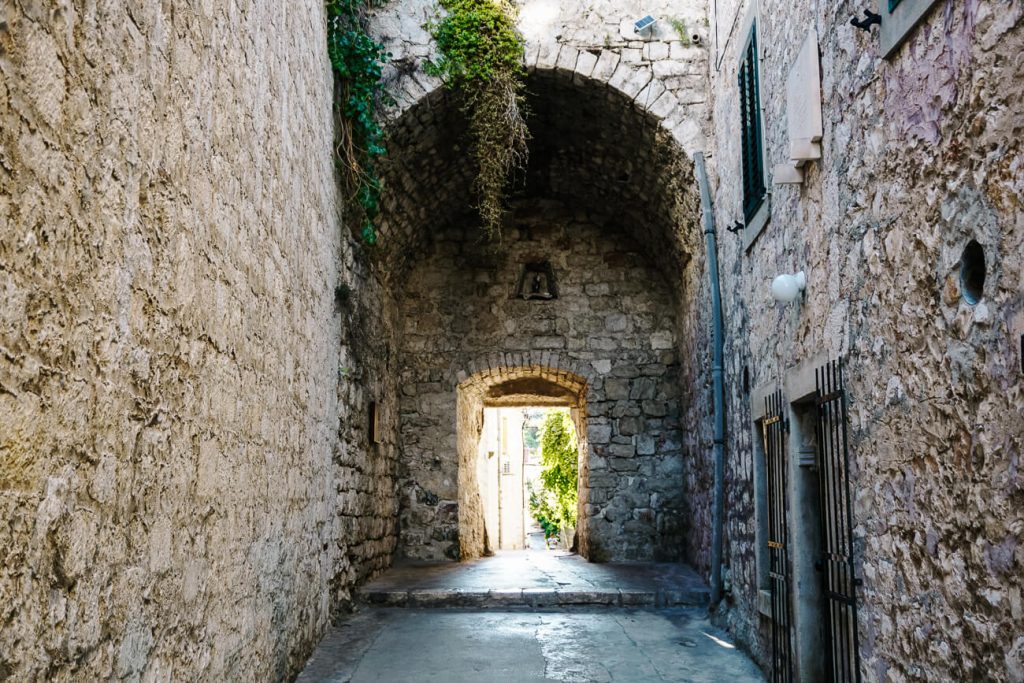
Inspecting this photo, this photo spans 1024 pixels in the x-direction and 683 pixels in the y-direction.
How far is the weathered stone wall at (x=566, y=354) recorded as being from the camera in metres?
9.18

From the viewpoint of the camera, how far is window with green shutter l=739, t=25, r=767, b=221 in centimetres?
522

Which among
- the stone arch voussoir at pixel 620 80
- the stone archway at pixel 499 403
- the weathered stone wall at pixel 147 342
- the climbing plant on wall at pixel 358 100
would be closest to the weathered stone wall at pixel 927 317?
the weathered stone wall at pixel 147 342

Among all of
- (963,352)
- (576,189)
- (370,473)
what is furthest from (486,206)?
(963,352)

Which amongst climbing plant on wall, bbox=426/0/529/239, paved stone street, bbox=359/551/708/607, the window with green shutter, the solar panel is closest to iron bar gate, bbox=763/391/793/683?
the window with green shutter

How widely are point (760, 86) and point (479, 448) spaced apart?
7.04m

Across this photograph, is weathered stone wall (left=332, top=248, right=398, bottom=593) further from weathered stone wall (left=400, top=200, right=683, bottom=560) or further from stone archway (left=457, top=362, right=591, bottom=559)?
stone archway (left=457, top=362, right=591, bottom=559)

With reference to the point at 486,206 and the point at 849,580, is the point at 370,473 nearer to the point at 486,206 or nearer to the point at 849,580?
the point at 486,206

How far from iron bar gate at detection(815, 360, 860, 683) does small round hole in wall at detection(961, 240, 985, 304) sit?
43.6 inches

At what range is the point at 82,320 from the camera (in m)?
2.13

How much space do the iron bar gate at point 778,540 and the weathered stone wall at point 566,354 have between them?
4239 mm

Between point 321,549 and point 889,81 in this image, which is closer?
point 889,81

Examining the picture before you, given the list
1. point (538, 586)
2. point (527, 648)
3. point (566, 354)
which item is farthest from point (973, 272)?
point (566, 354)

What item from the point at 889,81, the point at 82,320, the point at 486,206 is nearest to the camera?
the point at 82,320

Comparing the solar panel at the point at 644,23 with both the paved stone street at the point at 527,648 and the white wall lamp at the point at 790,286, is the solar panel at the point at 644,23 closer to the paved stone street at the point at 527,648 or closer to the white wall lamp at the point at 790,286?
the white wall lamp at the point at 790,286
